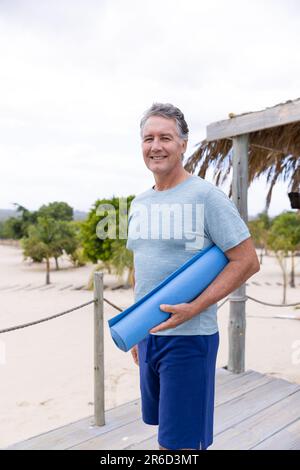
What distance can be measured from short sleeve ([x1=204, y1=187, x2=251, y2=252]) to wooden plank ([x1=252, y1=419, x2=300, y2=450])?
184 cm

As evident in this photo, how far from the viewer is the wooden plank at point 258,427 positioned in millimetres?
2551

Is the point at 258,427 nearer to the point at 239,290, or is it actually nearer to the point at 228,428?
the point at 228,428

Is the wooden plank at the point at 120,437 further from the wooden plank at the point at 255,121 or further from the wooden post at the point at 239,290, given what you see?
the wooden plank at the point at 255,121

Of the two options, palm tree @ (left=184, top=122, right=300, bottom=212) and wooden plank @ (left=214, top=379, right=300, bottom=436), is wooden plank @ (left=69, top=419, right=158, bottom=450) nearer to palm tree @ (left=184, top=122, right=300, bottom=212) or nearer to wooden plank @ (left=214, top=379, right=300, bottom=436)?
wooden plank @ (left=214, top=379, right=300, bottom=436)

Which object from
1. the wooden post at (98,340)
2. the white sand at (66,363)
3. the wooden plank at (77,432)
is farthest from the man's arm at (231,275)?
the white sand at (66,363)

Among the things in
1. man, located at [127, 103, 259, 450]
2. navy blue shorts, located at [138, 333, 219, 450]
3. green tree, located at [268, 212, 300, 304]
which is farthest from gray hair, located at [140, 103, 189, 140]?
green tree, located at [268, 212, 300, 304]

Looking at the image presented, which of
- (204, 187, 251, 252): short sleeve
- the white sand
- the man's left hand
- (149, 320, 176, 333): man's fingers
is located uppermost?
(204, 187, 251, 252): short sleeve

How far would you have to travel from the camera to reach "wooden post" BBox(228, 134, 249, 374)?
3.83 m

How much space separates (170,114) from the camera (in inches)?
55.1

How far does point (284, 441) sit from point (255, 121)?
2.63 metres

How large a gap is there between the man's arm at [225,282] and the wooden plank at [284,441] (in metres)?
1.72

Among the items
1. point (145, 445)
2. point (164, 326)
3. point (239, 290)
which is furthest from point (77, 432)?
point (239, 290)

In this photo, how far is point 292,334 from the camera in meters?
9.91
